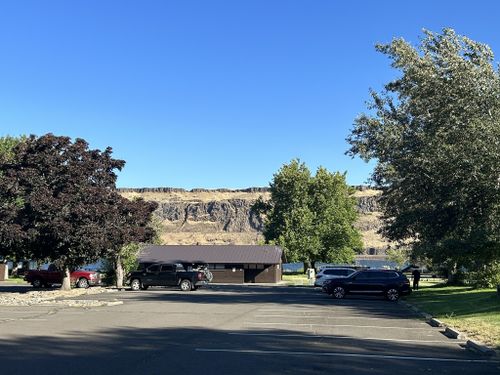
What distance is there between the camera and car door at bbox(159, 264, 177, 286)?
3781cm

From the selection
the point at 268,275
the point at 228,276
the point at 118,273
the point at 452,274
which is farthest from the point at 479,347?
the point at 228,276

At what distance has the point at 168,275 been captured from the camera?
3800 centimetres

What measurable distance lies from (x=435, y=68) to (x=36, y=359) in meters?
18.3

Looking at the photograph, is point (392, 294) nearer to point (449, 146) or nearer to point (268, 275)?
point (449, 146)

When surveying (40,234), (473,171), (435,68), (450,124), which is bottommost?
(40,234)

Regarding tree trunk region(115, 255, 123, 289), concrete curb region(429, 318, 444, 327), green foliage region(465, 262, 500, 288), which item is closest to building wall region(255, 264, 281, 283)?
tree trunk region(115, 255, 123, 289)

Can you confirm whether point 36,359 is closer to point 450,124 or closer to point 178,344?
point 178,344

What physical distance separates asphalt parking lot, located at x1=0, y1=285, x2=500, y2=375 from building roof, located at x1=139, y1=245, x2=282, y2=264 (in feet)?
129

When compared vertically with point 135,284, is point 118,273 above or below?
above

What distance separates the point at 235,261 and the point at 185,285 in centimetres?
2185

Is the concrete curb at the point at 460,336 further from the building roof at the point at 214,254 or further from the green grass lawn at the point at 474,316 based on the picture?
the building roof at the point at 214,254

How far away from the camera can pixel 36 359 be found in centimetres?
1007

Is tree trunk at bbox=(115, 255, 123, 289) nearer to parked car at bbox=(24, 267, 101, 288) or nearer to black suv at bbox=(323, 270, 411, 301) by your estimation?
parked car at bbox=(24, 267, 101, 288)

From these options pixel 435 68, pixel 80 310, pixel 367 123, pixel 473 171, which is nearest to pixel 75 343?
pixel 80 310
